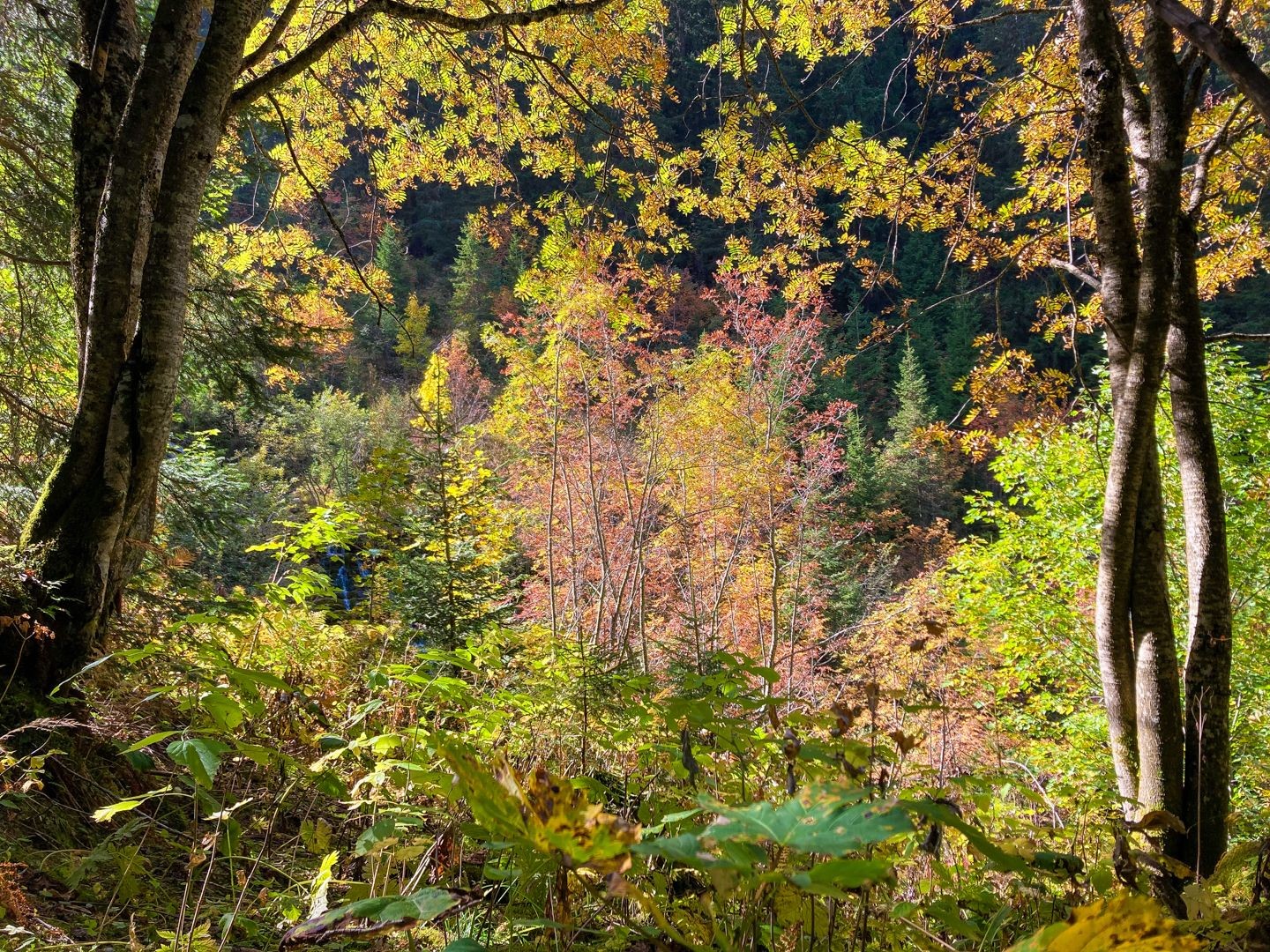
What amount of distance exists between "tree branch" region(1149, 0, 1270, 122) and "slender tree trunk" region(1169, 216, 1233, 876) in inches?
71.7

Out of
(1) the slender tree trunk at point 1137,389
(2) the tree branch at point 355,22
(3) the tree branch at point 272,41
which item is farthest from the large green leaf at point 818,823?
(3) the tree branch at point 272,41

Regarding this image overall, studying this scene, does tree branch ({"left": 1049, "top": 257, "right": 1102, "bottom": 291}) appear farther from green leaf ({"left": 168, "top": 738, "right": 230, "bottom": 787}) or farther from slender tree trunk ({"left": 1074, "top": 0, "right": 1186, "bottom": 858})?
green leaf ({"left": 168, "top": 738, "right": 230, "bottom": 787})

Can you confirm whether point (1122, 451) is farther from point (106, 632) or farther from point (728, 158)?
point (106, 632)

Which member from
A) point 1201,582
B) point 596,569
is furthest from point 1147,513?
point 596,569

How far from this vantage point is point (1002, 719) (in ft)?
26.4

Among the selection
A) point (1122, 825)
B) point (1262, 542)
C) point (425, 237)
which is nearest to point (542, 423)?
point (1262, 542)

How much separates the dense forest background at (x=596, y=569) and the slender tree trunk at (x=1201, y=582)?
99mm

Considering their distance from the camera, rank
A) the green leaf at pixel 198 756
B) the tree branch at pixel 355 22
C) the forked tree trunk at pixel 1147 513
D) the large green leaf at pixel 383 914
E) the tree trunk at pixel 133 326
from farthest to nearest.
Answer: the tree branch at pixel 355 22 < the forked tree trunk at pixel 1147 513 < the tree trunk at pixel 133 326 < the green leaf at pixel 198 756 < the large green leaf at pixel 383 914

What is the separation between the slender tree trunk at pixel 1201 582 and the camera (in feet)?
7.24

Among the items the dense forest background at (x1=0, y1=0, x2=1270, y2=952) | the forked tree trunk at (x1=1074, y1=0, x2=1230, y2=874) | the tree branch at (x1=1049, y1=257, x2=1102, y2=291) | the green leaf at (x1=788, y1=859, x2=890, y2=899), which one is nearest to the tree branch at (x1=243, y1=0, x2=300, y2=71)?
the dense forest background at (x1=0, y1=0, x2=1270, y2=952)

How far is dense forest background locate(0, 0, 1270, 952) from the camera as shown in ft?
2.98

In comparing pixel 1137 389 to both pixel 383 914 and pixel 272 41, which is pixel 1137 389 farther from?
pixel 272 41

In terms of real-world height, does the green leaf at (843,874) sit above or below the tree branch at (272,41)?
below

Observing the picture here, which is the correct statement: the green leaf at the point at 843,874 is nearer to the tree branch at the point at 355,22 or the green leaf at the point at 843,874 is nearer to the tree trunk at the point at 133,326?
the tree trunk at the point at 133,326
